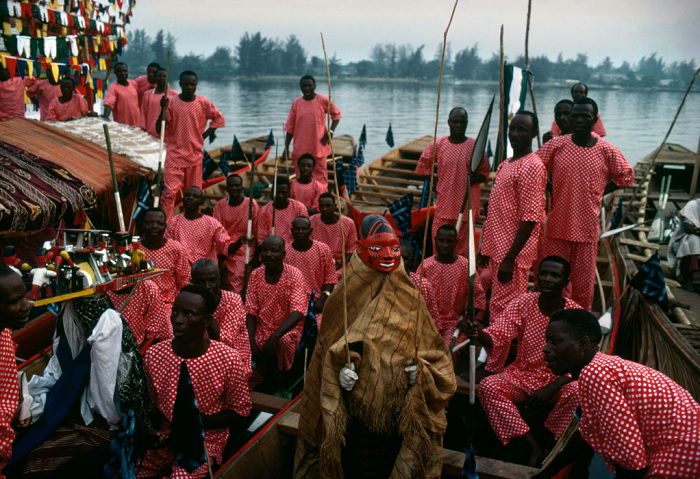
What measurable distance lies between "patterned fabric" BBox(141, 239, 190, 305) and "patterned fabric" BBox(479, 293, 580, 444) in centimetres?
221

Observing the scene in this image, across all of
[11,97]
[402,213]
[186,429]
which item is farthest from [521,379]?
[11,97]

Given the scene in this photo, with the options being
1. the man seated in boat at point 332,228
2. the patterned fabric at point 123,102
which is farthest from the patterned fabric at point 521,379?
the patterned fabric at point 123,102

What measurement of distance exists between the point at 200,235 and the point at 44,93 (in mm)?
5350

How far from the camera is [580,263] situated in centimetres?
439

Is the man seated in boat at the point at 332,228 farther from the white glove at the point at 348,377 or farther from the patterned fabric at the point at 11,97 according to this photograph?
the patterned fabric at the point at 11,97

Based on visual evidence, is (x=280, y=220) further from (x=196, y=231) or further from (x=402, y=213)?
(x=402, y=213)

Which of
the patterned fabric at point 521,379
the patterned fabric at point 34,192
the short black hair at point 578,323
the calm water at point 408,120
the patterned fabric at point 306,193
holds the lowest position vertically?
the calm water at point 408,120

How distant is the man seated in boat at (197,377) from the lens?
279 cm

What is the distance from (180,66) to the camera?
66.9m

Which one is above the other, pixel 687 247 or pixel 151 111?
pixel 151 111

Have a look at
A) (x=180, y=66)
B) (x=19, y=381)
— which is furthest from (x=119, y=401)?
(x=180, y=66)

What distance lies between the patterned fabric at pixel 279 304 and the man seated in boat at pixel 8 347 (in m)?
1.95

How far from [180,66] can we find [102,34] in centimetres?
5907

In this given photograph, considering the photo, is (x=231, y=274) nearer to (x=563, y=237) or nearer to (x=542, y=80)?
(x=563, y=237)
